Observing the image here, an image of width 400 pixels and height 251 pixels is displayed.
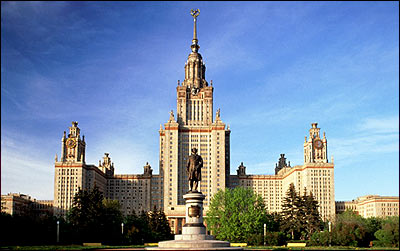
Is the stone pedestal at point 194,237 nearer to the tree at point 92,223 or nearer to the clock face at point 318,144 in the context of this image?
the tree at point 92,223

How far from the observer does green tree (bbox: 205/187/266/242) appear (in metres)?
94.6

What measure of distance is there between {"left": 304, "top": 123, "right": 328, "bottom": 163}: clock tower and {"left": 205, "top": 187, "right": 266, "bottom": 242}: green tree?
87.5m

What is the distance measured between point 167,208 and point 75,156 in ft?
143

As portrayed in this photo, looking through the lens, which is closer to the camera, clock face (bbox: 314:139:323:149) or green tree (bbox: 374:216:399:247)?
green tree (bbox: 374:216:399:247)

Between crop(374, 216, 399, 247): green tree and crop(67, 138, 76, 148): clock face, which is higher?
crop(67, 138, 76, 148): clock face

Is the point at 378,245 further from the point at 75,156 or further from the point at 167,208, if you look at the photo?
the point at 75,156

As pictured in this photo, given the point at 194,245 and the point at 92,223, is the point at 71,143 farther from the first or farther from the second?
the point at 194,245

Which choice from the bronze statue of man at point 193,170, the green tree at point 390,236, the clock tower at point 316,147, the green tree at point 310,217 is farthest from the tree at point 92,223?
the clock tower at point 316,147

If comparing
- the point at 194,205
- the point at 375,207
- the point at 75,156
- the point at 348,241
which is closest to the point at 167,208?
the point at 75,156

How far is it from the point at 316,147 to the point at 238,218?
10456 cm

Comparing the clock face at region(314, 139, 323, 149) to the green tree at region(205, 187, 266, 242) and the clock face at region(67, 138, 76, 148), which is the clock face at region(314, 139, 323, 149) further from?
the clock face at region(67, 138, 76, 148)

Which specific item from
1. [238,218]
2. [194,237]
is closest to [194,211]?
[194,237]

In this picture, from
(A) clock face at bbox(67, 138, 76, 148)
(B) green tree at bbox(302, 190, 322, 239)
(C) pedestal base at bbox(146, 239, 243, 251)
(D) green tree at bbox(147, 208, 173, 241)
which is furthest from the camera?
(A) clock face at bbox(67, 138, 76, 148)

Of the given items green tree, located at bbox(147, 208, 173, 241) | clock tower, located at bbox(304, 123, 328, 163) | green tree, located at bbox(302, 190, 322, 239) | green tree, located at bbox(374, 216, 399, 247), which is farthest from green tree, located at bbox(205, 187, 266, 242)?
clock tower, located at bbox(304, 123, 328, 163)
